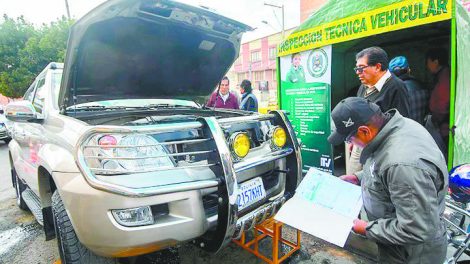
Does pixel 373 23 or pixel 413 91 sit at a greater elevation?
pixel 373 23

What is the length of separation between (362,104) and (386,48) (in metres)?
4.92

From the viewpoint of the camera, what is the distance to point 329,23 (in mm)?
4121

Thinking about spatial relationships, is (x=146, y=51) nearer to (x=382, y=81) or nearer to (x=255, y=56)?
(x=382, y=81)

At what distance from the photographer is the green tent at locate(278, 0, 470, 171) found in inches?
120

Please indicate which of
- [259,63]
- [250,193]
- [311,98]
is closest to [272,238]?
[250,193]

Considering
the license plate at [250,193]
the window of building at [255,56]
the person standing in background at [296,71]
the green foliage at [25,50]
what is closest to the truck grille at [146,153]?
the license plate at [250,193]

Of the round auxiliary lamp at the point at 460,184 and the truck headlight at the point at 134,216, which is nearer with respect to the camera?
the truck headlight at the point at 134,216

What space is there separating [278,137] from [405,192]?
4.16 feet

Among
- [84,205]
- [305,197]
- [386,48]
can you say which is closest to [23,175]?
[84,205]

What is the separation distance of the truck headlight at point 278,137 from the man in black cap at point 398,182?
2.59 feet

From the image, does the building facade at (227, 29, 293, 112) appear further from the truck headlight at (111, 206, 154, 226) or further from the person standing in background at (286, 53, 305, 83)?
the truck headlight at (111, 206, 154, 226)

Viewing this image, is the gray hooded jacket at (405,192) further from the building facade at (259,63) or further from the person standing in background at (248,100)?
the building facade at (259,63)

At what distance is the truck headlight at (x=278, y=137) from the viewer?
2506 mm

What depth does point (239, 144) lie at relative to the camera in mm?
2182
